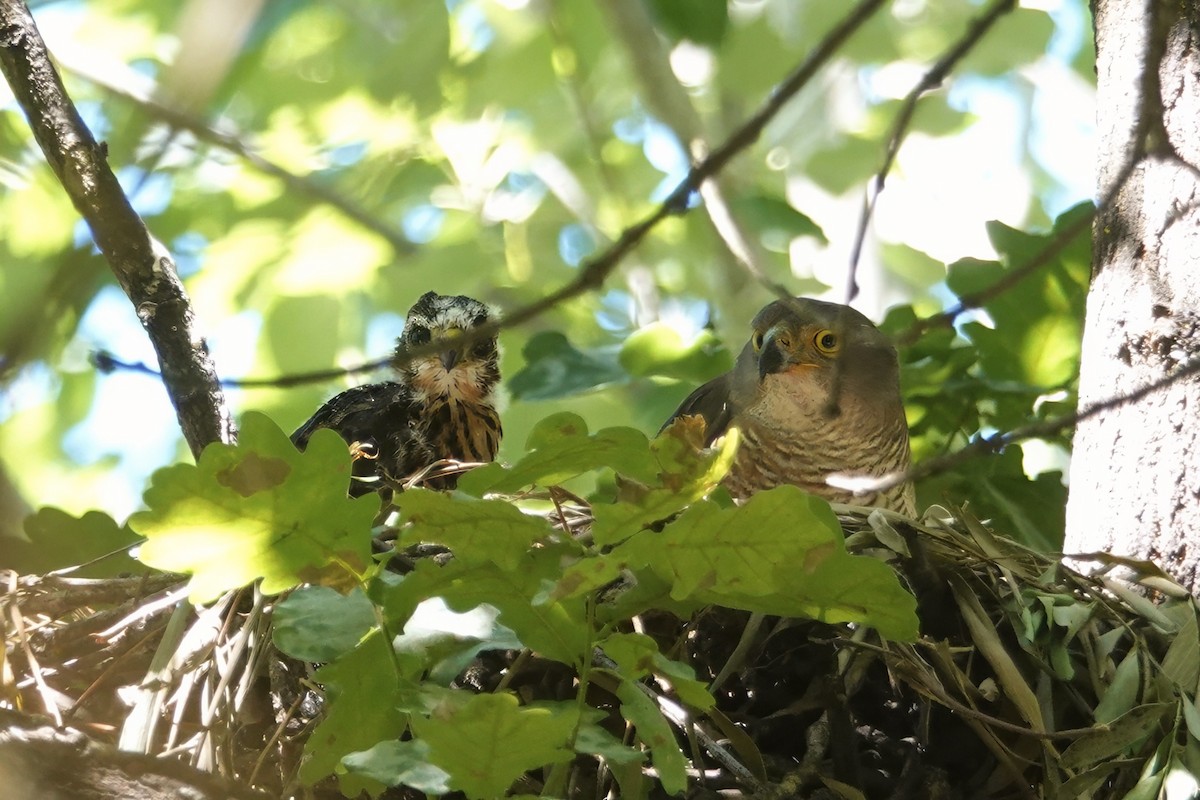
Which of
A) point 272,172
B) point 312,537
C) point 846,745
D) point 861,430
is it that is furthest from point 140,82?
point 846,745

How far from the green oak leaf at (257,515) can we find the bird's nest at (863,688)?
0.39 m

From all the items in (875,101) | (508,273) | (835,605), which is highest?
(875,101)

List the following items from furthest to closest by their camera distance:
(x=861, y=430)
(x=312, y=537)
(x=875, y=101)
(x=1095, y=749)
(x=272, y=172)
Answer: (x=875, y=101) → (x=272, y=172) → (x=861, y=430) → (x=1095, y=749) → (x=312, y=537)

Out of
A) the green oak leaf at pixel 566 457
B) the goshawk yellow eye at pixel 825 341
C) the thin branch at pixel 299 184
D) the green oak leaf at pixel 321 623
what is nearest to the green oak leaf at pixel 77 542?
the thin branch at pixel 299 184

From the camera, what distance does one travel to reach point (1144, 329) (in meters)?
2.91

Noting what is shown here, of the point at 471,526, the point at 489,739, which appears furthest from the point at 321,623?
the point at 489,739

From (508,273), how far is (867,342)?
3030 mm

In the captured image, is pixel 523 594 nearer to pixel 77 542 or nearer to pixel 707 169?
pixel 707 169

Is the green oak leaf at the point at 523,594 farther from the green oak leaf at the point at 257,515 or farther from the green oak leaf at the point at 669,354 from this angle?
the green oak leaf at the point at 669,354

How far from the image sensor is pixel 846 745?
212 cm

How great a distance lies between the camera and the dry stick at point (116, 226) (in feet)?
7.98

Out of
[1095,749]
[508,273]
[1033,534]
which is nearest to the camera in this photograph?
[1095,749]

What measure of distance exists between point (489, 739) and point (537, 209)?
19.4 feet

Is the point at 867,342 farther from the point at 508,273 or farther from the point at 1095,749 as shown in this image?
the point at 508,273
